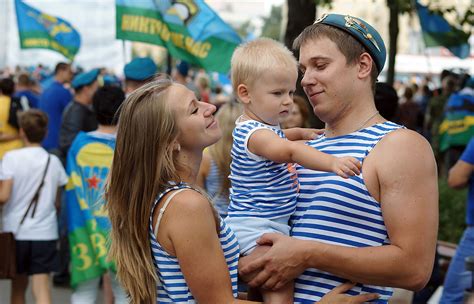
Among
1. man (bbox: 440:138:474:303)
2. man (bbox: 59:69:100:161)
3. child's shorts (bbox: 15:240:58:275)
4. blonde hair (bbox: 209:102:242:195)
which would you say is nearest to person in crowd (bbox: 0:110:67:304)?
child's shorts (bbox: 15:240:58:275)

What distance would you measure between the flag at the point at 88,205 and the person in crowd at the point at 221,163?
834 millimetres

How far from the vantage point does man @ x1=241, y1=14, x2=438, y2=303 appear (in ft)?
8.86

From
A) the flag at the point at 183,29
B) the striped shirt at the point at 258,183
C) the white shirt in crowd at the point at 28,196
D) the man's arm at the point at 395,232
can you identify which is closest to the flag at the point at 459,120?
the flag at the point at 183,29

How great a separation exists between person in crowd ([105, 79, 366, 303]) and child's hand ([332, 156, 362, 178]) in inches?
16.0

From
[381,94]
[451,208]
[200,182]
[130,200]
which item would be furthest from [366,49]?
[451,208]

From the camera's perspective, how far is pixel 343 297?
9.02 ft

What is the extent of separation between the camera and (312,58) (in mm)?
2922

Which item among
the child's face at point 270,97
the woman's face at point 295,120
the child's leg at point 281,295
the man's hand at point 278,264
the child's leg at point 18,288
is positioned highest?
the child's face at point 270,97

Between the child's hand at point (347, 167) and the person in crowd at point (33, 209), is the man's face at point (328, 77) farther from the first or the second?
the person in crowd at point (33, 209)

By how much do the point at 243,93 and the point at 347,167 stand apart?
935 millimetres

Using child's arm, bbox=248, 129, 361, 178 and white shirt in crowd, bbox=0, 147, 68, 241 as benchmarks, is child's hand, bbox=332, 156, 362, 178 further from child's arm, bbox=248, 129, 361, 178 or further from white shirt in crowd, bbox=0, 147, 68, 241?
white shirt in crowd, bbox=0, 147, 68, 241

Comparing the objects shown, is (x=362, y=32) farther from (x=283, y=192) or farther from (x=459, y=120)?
(x=459, y=120)

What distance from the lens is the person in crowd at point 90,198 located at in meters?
6.26

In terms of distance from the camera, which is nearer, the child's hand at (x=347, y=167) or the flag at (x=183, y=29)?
the child's hand at (x=347, y=167)
